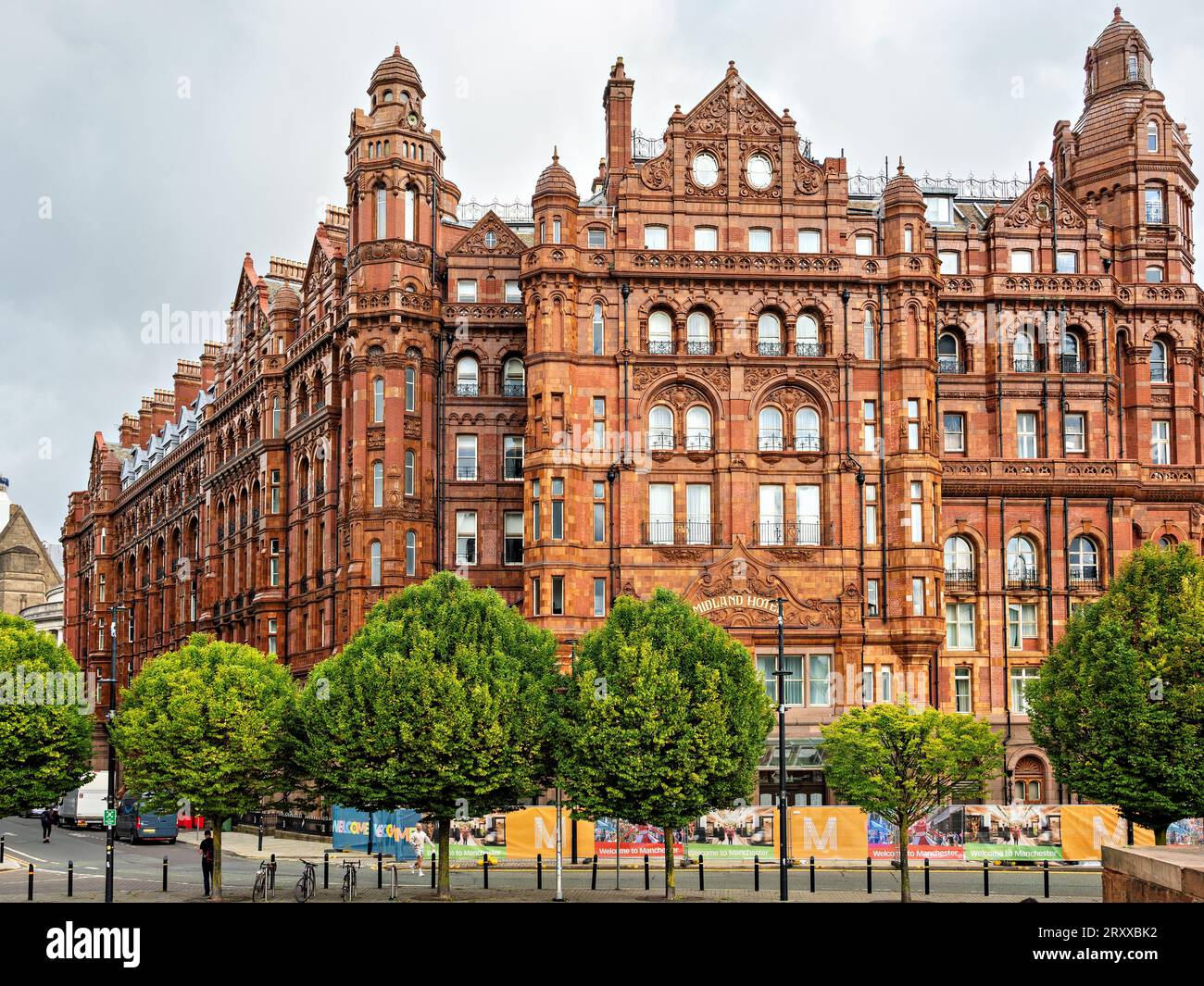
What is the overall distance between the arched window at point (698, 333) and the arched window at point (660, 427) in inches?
124

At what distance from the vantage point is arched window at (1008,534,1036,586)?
72.5 metres

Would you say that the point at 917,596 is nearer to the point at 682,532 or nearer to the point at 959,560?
the point at 959,560

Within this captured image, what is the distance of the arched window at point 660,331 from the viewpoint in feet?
221

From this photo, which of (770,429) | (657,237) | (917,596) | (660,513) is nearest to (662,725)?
(660,513)

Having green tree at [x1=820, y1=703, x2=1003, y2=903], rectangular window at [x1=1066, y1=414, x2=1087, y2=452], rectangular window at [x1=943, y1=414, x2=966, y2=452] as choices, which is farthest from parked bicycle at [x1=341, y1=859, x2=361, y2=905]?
rectangular window at [x1=1066, y1=414, x2=1087, y2=452]

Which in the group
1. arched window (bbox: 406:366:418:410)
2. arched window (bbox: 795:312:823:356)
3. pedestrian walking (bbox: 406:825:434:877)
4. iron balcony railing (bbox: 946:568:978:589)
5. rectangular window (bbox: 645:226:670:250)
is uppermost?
rectangular window (bbox: 645:226:670:250)

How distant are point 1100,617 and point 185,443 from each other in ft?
252

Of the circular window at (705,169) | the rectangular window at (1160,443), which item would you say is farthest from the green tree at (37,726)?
the rectangular window at (1160,443)

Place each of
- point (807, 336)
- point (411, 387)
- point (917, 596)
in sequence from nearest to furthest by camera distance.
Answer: point (917, 596) → point (807, 336) → point (411, 387)

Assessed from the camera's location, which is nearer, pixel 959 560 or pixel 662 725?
pixel 662 725

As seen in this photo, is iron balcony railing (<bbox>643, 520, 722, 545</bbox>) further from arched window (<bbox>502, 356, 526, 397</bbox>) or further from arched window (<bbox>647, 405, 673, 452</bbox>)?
arched window (<bbox>502, 356, 526, 397</bbox>)

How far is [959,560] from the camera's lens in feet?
238

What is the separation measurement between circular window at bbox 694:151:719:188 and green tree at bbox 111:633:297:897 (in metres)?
31.6

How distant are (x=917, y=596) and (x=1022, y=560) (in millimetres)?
10291
